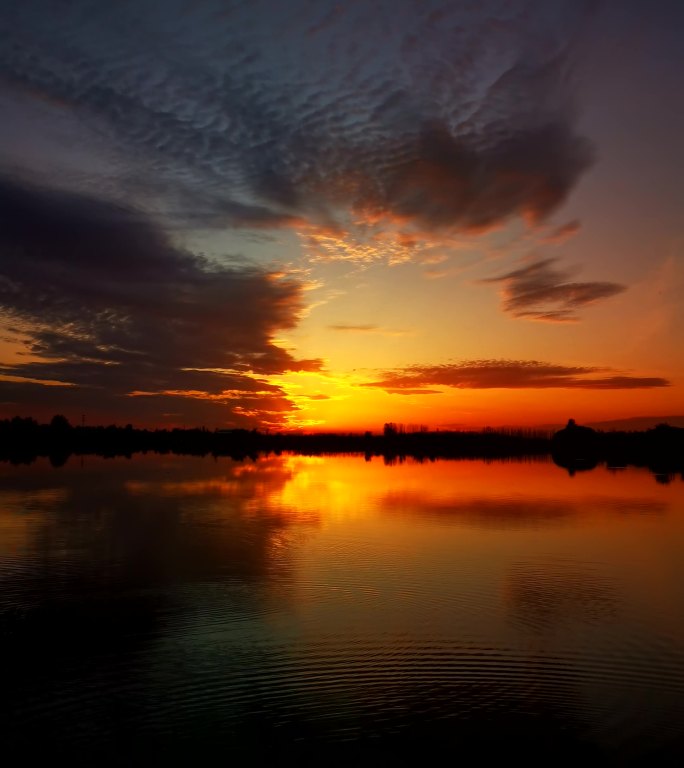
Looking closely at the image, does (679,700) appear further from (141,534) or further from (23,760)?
(141,534)

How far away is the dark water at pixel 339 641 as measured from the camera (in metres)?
11.4

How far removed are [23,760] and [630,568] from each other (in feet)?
72.8

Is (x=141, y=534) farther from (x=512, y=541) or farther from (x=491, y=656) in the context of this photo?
(x=491, y=656)

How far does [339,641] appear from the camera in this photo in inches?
635

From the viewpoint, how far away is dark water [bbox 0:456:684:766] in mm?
11359

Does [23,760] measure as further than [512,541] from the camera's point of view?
No

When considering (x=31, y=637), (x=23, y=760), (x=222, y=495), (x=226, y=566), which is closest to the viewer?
(x=23, y=760)

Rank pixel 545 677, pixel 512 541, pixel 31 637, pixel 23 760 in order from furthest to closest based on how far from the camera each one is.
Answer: pixel 512 541
pixel 31 637
pixel 545 677
pixel 23 760

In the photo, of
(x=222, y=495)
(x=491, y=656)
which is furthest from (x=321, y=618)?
(x=222, y=495)

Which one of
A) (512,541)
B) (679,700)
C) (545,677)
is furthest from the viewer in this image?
(512,541)

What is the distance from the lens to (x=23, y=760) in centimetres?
1048

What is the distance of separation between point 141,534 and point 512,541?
56.6 feet

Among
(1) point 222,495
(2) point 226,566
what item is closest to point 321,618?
(2) point 226,566

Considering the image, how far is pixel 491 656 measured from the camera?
50.7ft
